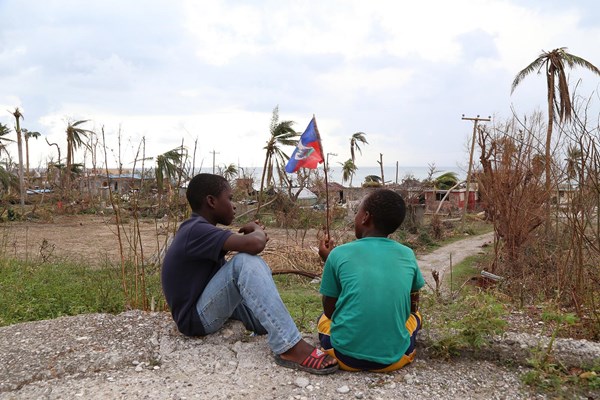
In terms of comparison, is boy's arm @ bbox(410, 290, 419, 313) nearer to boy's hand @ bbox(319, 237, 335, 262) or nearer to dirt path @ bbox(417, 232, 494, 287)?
boy's hand @ bbox(319, 237, 335, 262)

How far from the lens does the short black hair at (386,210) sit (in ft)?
7.97

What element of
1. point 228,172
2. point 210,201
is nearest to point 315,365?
point 210,201

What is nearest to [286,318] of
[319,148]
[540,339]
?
[540,339]

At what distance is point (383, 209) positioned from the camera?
2.43 m

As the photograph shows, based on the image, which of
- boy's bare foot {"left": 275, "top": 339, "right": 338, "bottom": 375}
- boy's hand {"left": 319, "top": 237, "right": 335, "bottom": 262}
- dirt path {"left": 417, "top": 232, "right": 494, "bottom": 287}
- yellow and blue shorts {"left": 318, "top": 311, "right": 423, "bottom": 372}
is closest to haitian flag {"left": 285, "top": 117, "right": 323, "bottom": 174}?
boy's hand {"left": 319, "top": 237, "right": 335, "bottom": 262}

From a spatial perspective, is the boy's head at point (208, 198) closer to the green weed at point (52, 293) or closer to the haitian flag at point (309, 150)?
the haitian flag at point (309, 150)

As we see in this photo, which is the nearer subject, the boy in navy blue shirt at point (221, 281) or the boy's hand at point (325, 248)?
the boy in navy blue shirt at point (221, 281)

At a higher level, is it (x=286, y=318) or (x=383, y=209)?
(x=383, y=209)

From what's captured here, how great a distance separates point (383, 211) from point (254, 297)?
80 centimetres

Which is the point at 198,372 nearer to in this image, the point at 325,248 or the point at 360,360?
the point at 360,360

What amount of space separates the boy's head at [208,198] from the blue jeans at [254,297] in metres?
0.35

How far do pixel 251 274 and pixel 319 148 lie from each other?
2.32 m

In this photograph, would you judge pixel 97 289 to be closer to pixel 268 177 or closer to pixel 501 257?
pixel 501 257

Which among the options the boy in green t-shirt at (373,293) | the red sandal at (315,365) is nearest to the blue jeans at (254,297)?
the red sandal at (315,365)
